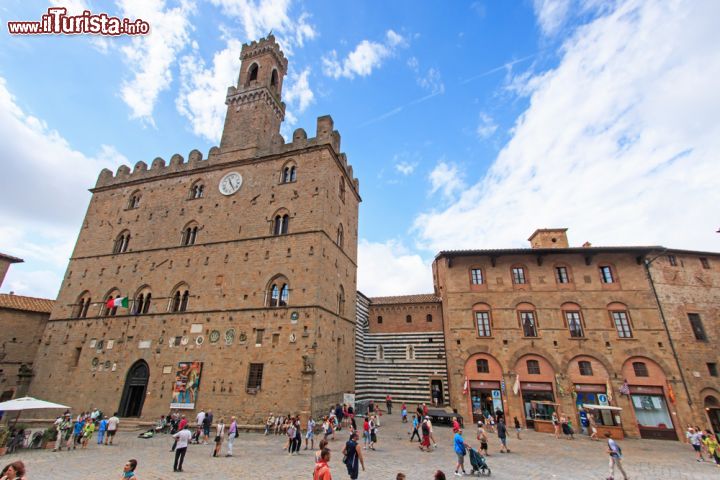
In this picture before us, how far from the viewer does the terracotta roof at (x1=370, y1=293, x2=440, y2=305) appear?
27284 mm

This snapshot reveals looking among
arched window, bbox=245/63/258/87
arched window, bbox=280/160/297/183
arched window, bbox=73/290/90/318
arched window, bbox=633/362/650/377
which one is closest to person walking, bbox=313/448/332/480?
arched window, bbox=280/160/297/183

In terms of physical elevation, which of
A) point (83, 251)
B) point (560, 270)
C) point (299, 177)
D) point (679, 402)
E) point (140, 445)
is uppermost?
point (299, 177)

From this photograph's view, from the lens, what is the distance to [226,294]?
20438mm

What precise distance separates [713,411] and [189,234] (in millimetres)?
33861

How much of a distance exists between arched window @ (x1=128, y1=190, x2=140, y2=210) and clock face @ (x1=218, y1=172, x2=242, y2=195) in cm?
790

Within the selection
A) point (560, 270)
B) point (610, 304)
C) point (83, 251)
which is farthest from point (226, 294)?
point (610, 304)

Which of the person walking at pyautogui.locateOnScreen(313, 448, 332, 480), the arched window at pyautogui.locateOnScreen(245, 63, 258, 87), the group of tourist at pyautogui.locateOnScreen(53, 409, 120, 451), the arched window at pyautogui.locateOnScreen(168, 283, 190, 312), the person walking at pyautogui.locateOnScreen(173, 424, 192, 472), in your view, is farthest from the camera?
the arched window at pyautogui.locateOnScreen(245, 63, 258, 87)

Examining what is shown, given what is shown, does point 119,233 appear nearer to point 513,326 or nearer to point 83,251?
point 83,251

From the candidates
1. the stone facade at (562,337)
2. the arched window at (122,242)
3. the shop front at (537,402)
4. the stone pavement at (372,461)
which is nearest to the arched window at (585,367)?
the stone facade at (562,337)

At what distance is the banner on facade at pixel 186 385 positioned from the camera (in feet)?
60.5

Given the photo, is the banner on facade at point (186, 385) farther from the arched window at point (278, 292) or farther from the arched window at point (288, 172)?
the arched window at point (288, 172)

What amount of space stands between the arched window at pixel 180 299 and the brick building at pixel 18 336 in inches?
433

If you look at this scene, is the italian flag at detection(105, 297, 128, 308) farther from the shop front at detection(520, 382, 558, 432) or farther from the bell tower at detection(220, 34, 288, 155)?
the shop front at detection(520, 382, 558, 432)

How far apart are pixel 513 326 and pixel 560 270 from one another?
5.15 metres
